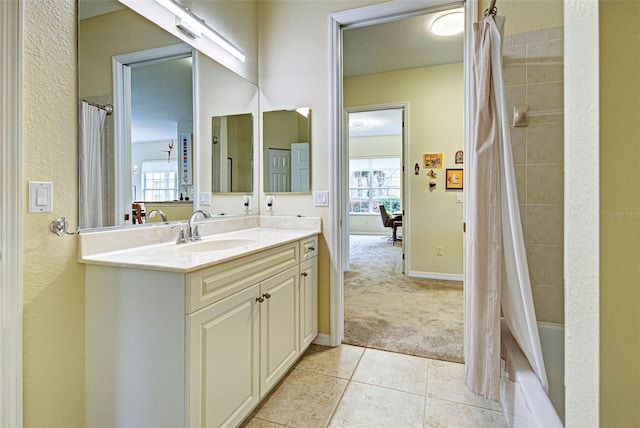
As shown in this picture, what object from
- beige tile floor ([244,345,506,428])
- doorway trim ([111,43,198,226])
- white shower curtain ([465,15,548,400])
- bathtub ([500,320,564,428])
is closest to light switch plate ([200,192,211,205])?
doorway trim ([111,43,198,226])

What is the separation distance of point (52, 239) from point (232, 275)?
678 mm

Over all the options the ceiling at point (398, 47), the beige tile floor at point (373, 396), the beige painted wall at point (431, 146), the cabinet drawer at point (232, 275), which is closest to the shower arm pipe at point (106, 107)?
the cabinet drawer at point (232, 275)

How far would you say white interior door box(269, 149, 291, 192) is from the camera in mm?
2492

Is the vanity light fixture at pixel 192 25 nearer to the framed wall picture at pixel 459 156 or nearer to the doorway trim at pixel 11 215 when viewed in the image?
the doorway trim at pixel 11 215

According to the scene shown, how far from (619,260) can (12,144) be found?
65.2 inches

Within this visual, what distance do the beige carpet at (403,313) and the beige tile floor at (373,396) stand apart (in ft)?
0.61

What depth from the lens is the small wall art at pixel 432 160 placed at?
4105 millimetres

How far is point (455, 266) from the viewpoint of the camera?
13.3 feet

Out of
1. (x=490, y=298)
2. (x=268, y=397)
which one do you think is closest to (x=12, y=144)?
(x=268, y=397)

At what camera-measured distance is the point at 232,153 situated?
2.37 m

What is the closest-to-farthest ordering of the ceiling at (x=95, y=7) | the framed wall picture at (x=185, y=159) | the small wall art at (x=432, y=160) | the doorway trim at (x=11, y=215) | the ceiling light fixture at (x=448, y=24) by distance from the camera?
the doorway trim at (x=11, y=215) < the ceiling at (x=95, y=7) < the framed wall picture at (x=185, y=159) < the ceiling light fixture at (x=448, y=24) < the small wall art at (x=432, y=160)

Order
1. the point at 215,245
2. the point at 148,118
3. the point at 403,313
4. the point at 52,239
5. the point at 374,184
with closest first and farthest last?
the point at 52,239, the point at 148,118, the point at 215,245, the point at 403,313, the point at 374,184

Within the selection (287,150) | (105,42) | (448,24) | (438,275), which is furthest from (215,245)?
(438,275)

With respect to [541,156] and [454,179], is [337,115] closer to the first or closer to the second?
[541,156]
